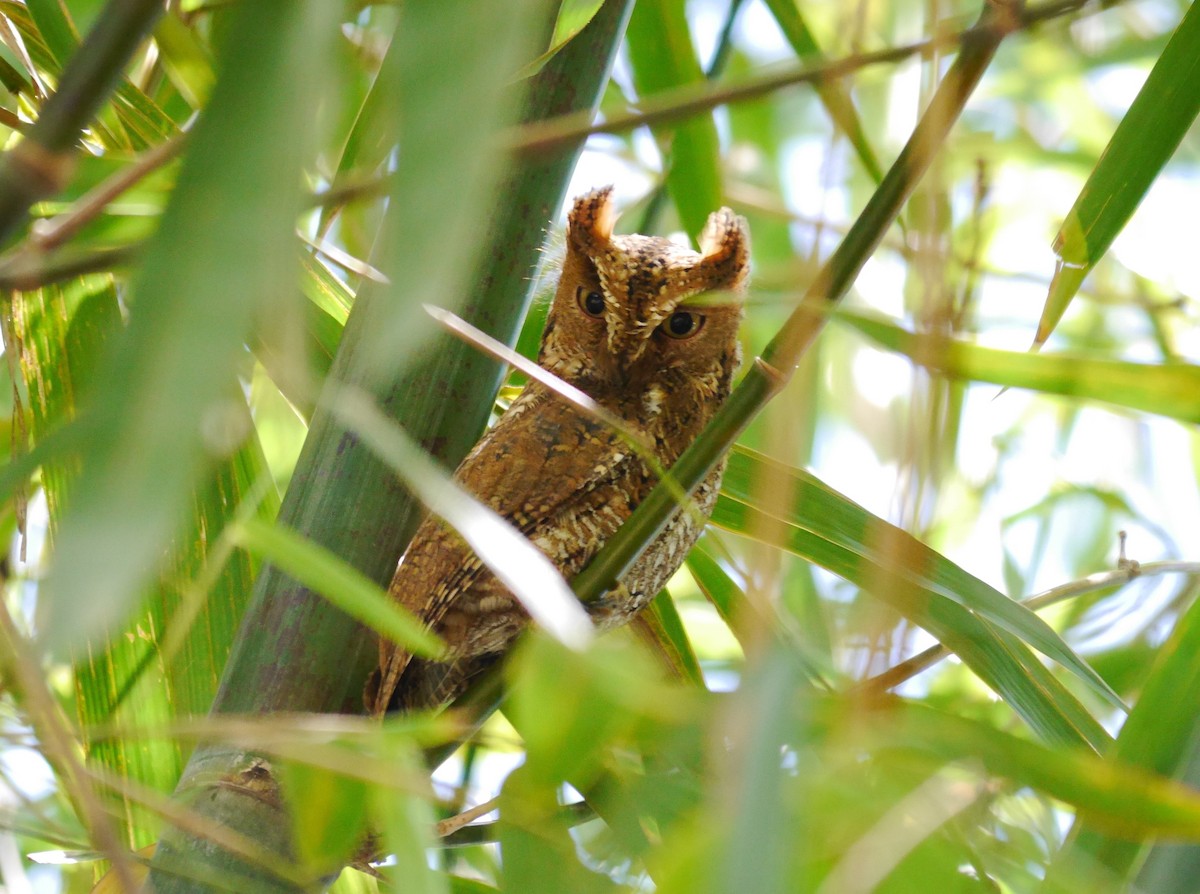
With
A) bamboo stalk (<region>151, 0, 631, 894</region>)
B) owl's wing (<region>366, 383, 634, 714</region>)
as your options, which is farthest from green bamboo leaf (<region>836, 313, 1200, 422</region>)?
owl's wing (<region>366, 383, 634, 714</region>)

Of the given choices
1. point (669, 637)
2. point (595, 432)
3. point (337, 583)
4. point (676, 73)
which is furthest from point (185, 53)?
point (669, 637)

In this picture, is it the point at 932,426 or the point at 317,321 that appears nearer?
the point at 932,426

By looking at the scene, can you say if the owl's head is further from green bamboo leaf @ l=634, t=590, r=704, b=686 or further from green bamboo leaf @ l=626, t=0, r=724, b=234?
green bamboo leaf @ l=634, t=590, r=704, b=686

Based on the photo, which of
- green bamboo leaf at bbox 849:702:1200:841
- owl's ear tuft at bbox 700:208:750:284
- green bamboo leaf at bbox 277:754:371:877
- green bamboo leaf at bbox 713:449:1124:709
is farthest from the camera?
owl's ear tuft at bbox 700:208:750:284

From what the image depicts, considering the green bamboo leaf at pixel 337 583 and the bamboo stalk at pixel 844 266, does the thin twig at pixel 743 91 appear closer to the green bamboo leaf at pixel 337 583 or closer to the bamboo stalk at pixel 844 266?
the bamboo stalk at pixel 844 266

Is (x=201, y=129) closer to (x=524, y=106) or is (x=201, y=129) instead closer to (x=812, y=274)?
(x=812, y=274)

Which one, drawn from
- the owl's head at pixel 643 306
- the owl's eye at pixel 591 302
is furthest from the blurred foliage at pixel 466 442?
the owl's eye at pixel 591 302

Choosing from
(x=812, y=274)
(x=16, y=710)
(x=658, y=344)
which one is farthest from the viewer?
(x=658, y=344)

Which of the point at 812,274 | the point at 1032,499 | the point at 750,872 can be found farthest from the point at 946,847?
the point at 1032,499
